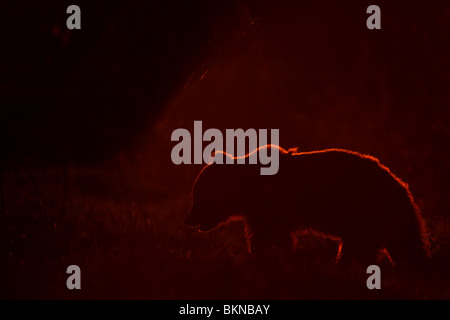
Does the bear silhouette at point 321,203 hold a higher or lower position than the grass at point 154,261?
higher

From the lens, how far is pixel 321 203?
6.09 m

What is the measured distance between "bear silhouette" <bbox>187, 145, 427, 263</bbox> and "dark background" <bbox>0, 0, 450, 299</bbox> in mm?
390

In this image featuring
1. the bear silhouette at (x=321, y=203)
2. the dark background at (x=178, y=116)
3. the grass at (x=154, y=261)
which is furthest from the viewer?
the dark background at (x=178, y=116)

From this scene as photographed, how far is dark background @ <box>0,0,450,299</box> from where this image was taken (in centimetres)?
630

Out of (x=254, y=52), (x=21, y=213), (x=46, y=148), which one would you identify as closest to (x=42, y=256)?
(x=21, y=213)

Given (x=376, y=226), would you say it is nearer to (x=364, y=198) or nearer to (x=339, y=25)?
(x=364, y=198)

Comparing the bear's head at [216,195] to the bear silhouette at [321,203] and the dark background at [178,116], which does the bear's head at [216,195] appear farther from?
the dark background at [178,116]

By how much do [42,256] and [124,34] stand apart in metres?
2.99

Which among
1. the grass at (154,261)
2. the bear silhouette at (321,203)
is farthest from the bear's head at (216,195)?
the grass at (154,261)

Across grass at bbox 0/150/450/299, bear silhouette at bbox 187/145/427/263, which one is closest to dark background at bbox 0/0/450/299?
grass at bbox 0/150/450/299

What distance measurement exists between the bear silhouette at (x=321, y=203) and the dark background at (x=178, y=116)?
1.28ft

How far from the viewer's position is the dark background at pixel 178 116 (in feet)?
20.7

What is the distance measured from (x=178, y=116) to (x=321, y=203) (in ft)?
17.4

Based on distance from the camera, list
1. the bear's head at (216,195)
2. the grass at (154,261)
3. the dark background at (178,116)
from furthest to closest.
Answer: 1. the bear's head at (216,195)
2. the dark background at (178,116)
3. the grass at (154,261)
